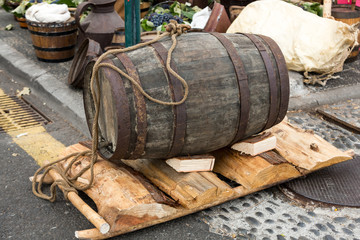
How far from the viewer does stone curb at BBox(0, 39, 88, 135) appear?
458 centimetres

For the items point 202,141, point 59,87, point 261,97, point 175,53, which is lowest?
point 59,87

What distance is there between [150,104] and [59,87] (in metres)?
2.64

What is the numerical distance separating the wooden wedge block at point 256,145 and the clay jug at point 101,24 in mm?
2732

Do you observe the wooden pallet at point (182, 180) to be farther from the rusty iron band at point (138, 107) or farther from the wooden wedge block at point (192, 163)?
the rusty iron band at point (138, 107)

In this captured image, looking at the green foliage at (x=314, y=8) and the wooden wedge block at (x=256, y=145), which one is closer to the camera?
the wooden wedge block at (x=256, y=145)

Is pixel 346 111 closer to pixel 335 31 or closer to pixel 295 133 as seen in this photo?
pixel 335 31

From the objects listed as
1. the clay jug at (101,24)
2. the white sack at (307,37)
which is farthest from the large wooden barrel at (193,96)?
the clay jug at (101,24)

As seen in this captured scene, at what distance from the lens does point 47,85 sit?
205 inches

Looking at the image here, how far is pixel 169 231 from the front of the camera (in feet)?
9.43

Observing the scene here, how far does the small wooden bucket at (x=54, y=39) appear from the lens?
18.5 feet

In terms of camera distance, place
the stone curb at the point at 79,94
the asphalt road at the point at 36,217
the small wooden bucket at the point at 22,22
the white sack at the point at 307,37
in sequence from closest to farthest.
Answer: the asphalt road at the point at 36,217
the stone curb at the point at 79,94
the white sack at the point at 307,37
the small wooden bucket at the point at 22,22

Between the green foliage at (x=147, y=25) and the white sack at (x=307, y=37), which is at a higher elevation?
the white sack at (x=307, y=37)

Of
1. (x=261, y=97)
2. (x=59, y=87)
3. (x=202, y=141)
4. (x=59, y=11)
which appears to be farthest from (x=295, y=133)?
(x=59, y=11)

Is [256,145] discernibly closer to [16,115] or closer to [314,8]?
[16,115]
